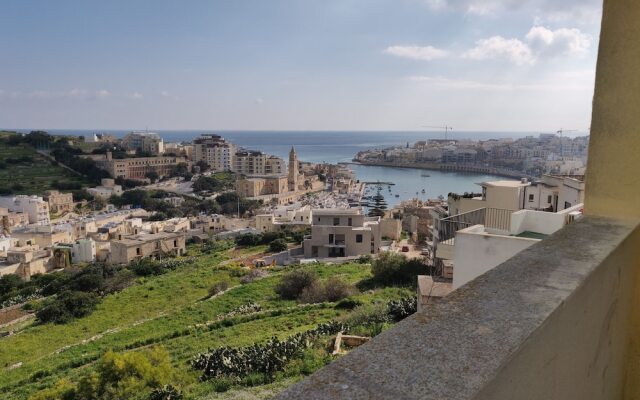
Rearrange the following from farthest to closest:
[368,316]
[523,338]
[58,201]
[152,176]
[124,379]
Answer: [152,176] < [58,201] < [368,316] < [124,379] < [523,338]

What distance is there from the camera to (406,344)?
86 cm

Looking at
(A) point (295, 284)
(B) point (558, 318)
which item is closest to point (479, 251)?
(B) point (558, 318)

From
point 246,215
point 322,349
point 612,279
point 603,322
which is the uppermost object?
point 612,279

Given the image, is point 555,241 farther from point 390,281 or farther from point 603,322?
point 390,281

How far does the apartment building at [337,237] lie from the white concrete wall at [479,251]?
18372mm

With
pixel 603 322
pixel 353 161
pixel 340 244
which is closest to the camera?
pixel 603 322

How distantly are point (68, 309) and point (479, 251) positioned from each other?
15.6 m

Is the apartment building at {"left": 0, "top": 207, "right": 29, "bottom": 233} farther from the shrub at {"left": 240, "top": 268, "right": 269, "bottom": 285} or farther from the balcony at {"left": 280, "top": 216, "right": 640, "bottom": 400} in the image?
the balcony at {"left": 280, "top": 216, "right": 640, "bottom": 400}

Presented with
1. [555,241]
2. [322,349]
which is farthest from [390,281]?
[555,241]

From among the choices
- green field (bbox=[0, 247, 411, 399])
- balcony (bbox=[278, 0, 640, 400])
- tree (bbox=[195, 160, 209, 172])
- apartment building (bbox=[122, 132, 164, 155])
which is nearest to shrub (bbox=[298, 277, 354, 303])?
green field (bbox=[0, 247, 411, 399])

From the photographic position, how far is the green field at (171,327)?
31.1ft

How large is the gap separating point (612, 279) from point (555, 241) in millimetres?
224

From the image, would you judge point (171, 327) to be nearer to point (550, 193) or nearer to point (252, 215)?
point (550, 193)

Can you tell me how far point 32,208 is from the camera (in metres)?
37.3
